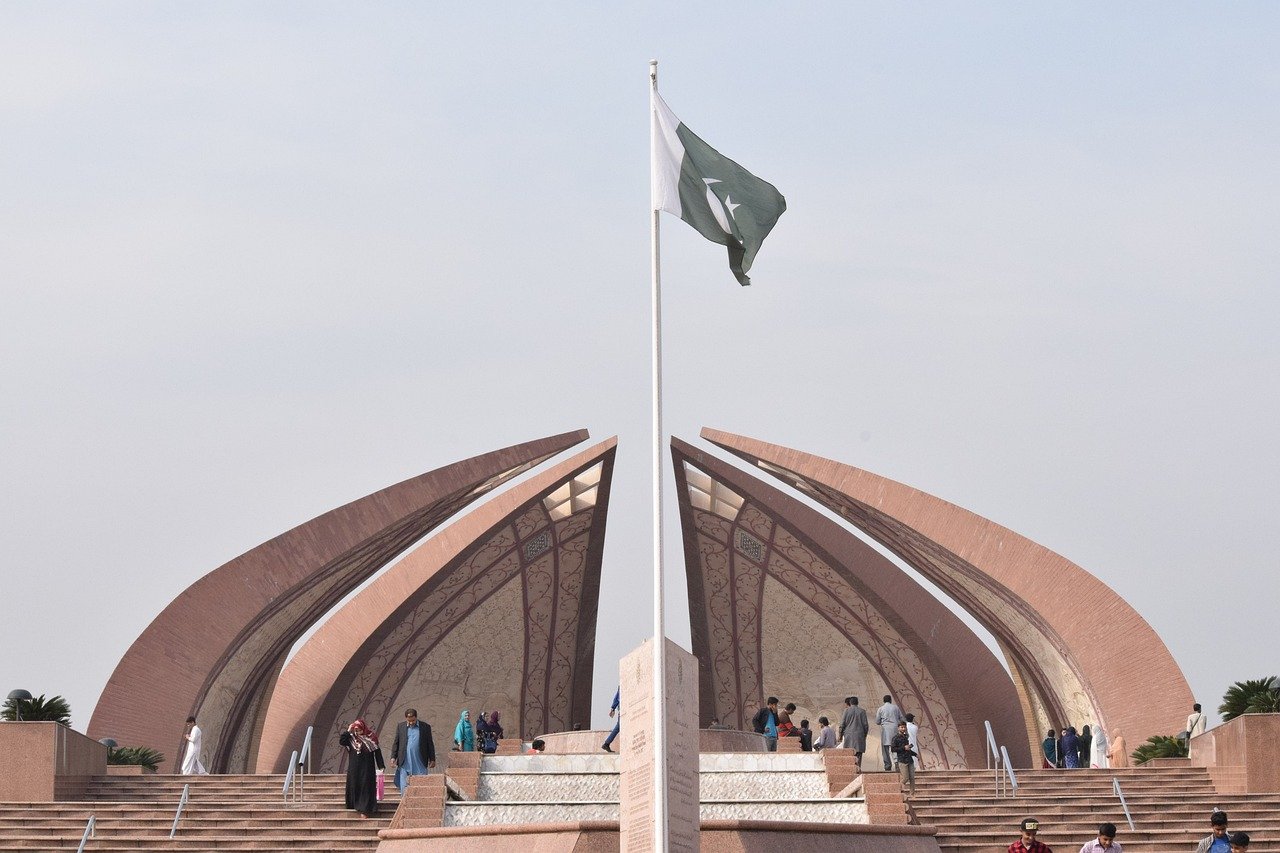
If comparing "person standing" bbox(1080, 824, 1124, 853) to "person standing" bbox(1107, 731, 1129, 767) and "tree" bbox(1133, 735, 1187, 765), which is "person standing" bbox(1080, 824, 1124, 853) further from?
"person standing" bbox(1107, 731, 1129, 767)

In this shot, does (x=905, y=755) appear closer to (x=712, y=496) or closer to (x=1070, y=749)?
(x=1070, y=749)

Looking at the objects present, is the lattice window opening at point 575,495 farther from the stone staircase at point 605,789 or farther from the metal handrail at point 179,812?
the stone staircase at point 605,789

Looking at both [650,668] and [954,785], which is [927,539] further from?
[650,668]

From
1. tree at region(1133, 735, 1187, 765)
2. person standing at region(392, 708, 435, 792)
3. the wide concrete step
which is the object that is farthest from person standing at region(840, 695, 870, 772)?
person standing at region(392, 708, 435, 792)

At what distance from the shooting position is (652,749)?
597 cm

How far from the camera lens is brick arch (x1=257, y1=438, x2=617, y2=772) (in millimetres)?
16141

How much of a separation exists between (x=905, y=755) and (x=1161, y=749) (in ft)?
7.85

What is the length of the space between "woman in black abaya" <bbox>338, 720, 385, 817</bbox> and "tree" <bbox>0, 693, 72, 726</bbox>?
Result: 9.06 ft

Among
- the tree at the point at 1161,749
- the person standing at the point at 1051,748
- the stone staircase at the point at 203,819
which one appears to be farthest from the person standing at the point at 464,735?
the person standing at the point at 1051,748

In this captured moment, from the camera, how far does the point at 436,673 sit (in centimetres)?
1756

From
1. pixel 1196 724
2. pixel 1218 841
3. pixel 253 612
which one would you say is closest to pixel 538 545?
pixel 253 612

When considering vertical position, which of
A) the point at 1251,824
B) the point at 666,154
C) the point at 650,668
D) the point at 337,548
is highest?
the point at 666,154

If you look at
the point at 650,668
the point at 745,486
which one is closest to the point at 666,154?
the point at 650,668

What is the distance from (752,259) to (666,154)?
59 cm
